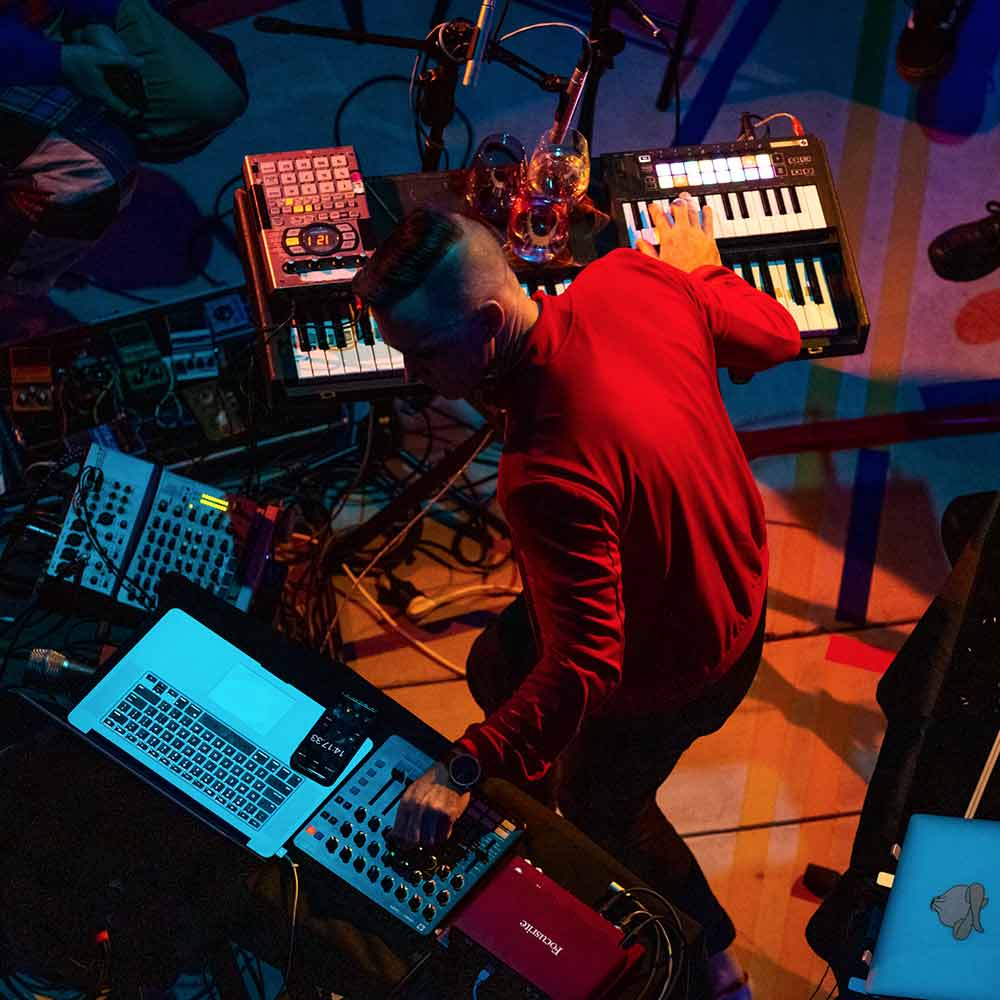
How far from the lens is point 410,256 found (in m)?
2.01

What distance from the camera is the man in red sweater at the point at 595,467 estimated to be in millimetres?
2023

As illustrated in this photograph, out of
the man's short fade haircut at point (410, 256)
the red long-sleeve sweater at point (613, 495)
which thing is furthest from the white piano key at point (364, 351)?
the man's short fade haircut at point (410, 256)

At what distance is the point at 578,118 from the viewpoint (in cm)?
408

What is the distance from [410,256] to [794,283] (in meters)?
1.37

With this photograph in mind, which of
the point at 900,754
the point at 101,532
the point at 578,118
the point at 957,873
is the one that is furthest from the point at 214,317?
the point at 957,873

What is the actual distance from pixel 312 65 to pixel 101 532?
2237 mm

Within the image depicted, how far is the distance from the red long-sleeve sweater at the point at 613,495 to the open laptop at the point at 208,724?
328 mm

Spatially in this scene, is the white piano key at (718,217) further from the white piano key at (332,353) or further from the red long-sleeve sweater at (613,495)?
the white piano key at (332,353)

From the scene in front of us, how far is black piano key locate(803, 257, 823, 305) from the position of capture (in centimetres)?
304

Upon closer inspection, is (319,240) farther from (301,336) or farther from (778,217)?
(778,217)

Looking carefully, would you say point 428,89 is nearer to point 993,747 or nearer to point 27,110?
point 27,110

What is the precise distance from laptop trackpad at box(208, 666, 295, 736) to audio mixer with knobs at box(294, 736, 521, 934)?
182 millimetres

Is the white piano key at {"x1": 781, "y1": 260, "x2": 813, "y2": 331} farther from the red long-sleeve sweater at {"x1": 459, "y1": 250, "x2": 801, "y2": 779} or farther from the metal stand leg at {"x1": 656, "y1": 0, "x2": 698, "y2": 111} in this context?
the metal stand leg at {"x1": 656, "y1": 0, "x2": 698, "y2": 111}

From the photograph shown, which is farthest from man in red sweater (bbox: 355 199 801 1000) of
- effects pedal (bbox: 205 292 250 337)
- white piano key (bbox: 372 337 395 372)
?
effects pedal (bbox: 205 292 250 337)
